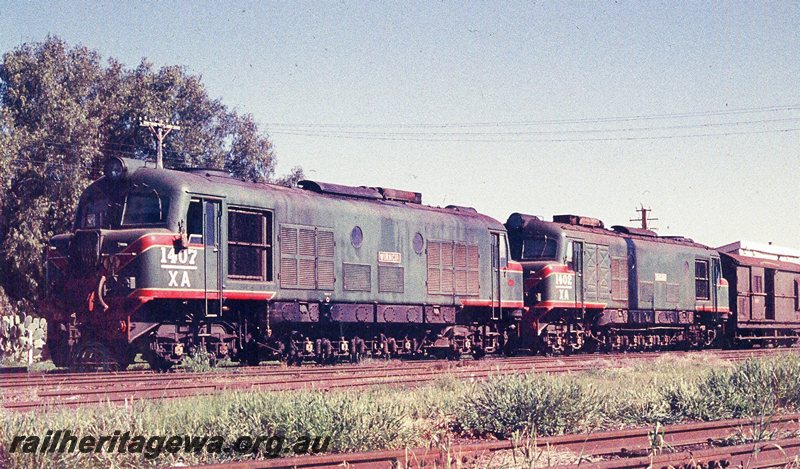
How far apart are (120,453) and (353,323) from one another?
14064mm

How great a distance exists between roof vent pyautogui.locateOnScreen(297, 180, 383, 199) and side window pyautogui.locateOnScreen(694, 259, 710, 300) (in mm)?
14883

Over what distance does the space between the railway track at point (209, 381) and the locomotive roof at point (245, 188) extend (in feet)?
11.4

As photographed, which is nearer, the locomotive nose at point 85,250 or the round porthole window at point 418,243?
the locomotive nose at point 85,250

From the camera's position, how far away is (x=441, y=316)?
23.6 metres

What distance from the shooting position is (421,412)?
11.7m

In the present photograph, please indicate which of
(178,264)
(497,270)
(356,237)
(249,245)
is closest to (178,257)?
(178,264)

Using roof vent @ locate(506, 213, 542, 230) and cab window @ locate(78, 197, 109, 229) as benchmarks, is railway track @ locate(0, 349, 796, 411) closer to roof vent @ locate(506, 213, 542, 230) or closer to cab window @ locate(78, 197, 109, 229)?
cab window @ locate(78, 197, 109, 229)

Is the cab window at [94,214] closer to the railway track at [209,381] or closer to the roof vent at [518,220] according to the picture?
the railway track at [209,381]

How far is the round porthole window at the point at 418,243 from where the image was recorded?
901 inches

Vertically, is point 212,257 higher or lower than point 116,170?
lower

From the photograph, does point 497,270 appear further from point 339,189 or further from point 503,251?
point 339,189

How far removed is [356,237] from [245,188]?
340 cm

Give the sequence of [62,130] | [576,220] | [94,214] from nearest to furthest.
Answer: [94,214], [576,220], [62,130]

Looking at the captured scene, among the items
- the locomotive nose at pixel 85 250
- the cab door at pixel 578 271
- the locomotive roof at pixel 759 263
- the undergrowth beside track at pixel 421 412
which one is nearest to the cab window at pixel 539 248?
the cab door at pixel 578 271
